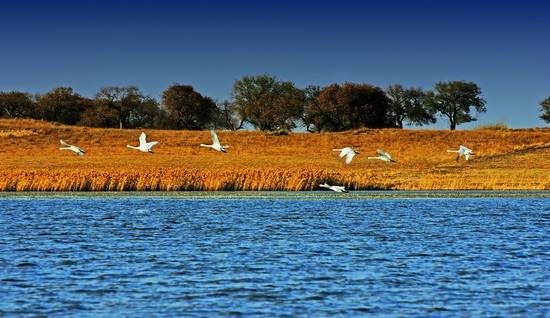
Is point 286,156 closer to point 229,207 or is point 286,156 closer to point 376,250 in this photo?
point 229,207

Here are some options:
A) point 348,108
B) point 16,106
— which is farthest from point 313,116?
point 16,106

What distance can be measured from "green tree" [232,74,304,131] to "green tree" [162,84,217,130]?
5.45m

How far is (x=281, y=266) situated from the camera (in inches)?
834

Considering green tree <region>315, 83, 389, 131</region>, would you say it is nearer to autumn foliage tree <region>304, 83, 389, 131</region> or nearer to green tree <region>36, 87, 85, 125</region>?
autumn foliage tree <region>304, 83, 389, 131</region>

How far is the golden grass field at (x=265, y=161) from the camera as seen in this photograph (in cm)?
5200

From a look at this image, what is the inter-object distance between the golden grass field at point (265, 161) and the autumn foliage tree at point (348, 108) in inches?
859

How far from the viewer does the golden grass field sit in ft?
171

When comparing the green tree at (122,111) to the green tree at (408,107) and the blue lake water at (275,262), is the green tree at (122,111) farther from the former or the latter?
the blue lake water at (275,262)

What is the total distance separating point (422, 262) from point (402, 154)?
57035 millimetres

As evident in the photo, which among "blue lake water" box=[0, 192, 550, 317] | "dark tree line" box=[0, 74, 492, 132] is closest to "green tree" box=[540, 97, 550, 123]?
"dark tree line" box=[0, 74, 492, 132]

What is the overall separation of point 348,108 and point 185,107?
2150 centimetres

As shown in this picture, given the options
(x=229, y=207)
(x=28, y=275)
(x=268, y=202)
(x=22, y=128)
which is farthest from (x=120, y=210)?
(x=22, y=128)

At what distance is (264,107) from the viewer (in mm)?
122188

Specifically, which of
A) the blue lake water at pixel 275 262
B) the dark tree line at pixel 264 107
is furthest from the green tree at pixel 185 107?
the blue lake water at pixel 275 262
